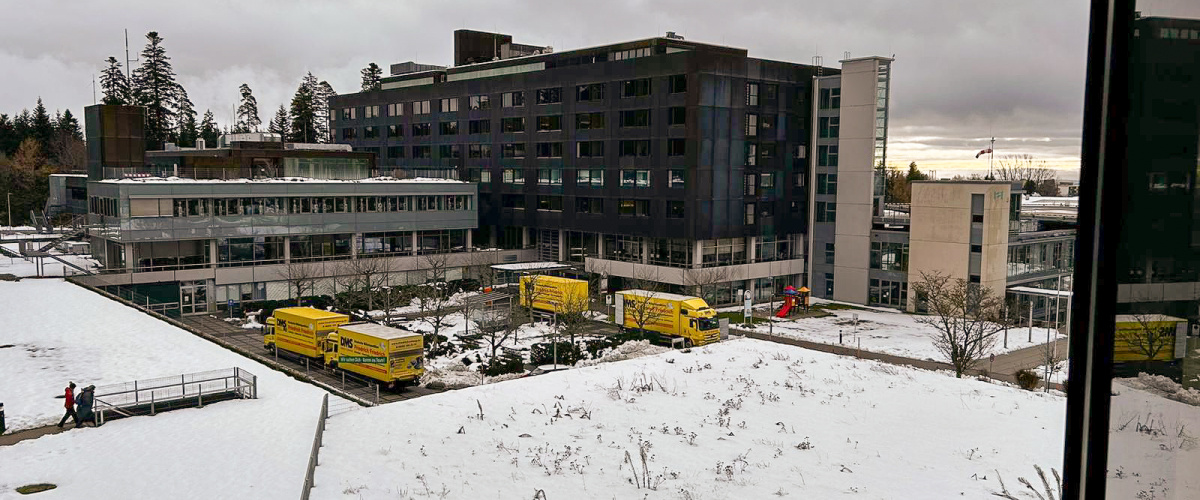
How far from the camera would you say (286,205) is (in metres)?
55.9

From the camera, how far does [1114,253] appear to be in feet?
7.98

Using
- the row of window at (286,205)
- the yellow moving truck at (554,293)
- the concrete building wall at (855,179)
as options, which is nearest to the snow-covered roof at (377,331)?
the yellow moving truck at (554,293)

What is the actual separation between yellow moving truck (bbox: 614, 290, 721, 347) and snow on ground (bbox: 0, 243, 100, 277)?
36.5m

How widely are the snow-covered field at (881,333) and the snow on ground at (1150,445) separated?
129ft

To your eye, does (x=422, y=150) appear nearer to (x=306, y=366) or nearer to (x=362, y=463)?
(x=306, y=366)

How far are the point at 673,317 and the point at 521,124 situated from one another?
3106 cm

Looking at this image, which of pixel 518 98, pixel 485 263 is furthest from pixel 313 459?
pixel 518 98

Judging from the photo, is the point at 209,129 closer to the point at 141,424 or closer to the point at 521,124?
the point at 521,124

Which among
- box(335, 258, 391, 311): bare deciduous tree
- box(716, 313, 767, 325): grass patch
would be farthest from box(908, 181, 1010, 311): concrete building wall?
box(335, 258, 391, 311): bare deciduous tree

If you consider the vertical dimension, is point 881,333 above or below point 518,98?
below

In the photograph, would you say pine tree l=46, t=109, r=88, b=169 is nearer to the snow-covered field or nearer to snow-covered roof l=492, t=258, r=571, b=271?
snow-covered roof l=492, t=258, r=571, b=271

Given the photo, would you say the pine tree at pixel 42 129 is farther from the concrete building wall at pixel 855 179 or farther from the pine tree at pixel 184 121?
the concrete building wall at pixel 855 179

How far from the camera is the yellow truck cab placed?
31.6m

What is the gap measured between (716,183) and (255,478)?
4173 cm
